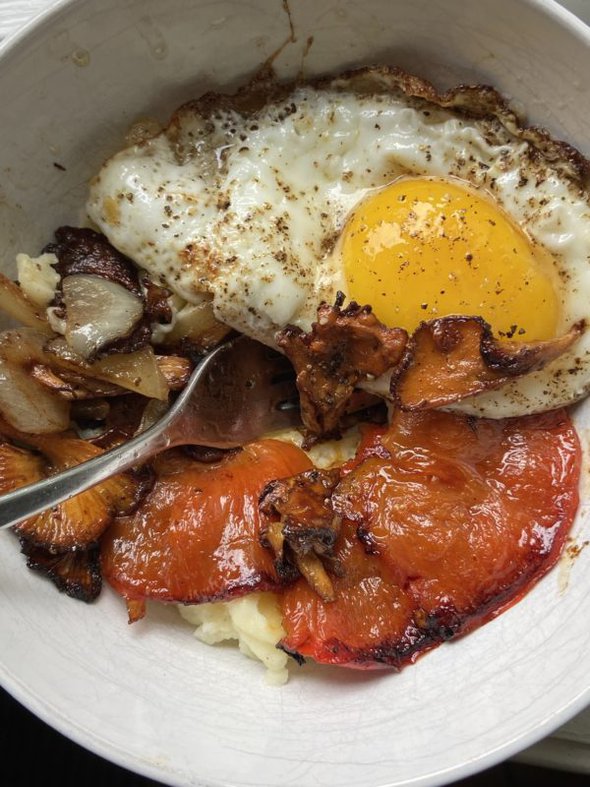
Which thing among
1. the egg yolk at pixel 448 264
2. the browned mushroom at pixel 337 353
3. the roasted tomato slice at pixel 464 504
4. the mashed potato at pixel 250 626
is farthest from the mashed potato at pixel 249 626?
the egg yolk at pixel 448 264

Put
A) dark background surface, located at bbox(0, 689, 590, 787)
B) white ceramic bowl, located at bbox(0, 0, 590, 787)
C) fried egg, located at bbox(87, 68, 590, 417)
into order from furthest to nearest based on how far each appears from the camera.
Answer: dark background surface, located at bbox(0, 689, 590, 787), fried egg, located at bbox(87, 68, 590, 417), white ceramic bowl, located at bbox(0, 0, 590, 787)

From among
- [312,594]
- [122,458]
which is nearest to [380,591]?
[312,594]

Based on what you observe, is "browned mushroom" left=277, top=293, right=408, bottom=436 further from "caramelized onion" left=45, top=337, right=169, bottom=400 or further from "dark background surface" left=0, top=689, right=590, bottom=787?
"dark background surface" left=0, top=689, right=590, bottom=787

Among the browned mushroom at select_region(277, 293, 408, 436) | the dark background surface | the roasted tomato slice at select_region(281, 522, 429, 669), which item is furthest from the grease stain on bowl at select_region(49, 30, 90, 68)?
the dark background surface

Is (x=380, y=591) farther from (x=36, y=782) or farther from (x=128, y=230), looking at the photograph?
(x=36, y=782)

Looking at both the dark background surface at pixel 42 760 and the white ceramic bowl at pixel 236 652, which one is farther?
the dark background surface at pixel 42 760

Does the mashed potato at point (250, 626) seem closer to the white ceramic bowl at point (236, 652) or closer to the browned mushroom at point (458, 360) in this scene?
the white ceramic bowl at point (236, 652)

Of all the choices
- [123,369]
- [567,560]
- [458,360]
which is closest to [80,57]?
[123,369]

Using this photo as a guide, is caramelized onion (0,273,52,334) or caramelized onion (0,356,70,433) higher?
caramelized onion (0,273,52,334)
